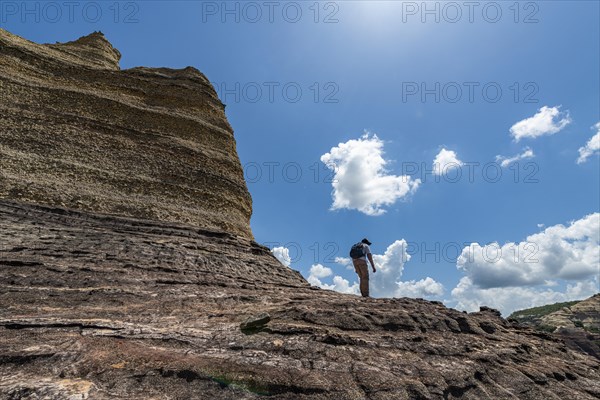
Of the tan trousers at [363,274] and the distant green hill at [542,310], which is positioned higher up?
the distant green hill at [542,310]

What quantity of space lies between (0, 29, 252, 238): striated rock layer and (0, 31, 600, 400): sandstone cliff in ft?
0.34

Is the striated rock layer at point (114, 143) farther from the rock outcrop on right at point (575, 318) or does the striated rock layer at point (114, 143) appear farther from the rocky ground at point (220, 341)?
the rock outcrop on right at point (575, 318)

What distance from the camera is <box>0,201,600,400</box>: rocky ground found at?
5.82m

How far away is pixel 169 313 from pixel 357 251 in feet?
26.4

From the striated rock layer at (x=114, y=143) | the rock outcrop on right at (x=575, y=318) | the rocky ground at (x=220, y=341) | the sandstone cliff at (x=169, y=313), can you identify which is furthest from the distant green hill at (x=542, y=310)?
the rocky ground at (x=220, y=341)

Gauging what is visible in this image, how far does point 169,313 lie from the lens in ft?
30.2

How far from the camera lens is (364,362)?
→ 682 cm

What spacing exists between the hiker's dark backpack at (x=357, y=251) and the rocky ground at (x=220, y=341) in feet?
11.0

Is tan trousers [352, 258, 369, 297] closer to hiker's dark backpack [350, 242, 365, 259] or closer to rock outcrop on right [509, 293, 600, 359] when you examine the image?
hiker's dark backpack [350, 242, 365, 259]

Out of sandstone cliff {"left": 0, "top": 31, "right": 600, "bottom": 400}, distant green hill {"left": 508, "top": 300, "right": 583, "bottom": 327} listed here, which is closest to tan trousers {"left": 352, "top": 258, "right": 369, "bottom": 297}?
sandstone cliff {"left": 0, "top": 31, "right": 600, "bottom": 400}

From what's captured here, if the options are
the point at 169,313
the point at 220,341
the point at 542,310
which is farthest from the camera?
the point at 542,310

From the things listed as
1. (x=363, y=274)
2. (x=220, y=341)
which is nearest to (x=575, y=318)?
(x=363, y=274)

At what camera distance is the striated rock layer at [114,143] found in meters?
18.5

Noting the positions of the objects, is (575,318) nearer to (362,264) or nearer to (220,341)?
(362,264)
